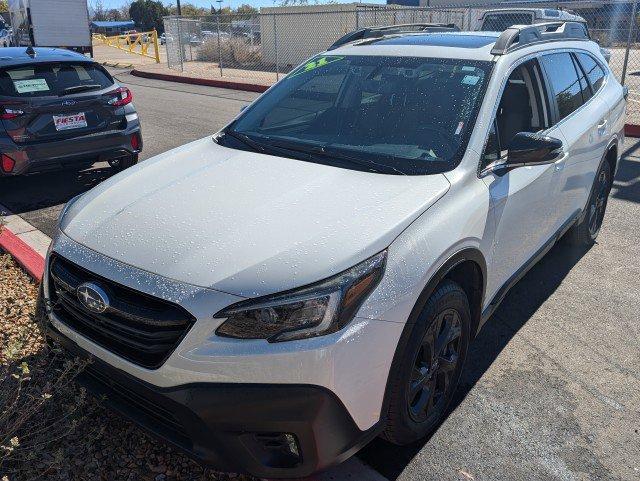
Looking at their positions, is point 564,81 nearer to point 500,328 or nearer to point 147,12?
point 500,328

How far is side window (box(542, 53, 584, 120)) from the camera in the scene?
3.93 metres

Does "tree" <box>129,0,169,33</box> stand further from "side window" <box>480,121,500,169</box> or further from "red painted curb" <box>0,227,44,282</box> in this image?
"side window" <box>480,121,500,169</box>

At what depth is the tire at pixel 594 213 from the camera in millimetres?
4832

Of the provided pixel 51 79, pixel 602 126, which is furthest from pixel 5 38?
pixel 602 126

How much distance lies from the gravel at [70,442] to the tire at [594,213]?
3.57 m

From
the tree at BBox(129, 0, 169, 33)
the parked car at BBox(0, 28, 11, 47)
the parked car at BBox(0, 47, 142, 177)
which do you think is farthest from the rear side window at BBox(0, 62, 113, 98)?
the tree at BBox(129, 0, 169, 33)

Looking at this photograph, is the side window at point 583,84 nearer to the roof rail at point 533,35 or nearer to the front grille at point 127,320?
the roof rail at point 533,35

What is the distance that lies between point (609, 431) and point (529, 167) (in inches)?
57.2

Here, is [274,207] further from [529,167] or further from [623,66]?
[623,66]

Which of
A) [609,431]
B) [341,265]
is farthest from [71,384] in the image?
[609,431]

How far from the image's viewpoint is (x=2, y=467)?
257 centimetres

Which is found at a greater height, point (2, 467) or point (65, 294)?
point (65, 294)

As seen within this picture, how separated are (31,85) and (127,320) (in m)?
4.76

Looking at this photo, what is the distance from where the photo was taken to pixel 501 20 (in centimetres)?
1295
